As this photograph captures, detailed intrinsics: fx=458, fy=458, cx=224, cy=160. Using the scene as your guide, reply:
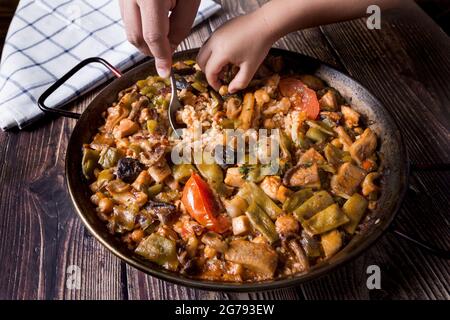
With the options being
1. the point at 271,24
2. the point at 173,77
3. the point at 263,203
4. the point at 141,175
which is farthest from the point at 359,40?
the point at 141,175

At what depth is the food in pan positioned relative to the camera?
1314 millimetres

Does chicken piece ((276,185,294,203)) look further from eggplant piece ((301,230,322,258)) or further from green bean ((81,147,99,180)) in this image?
green bean ((81,147,99,180))

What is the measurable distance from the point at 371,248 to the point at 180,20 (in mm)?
990

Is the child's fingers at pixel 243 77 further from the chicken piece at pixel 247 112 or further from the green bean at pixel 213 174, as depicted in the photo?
the green bean at pixel 213 174

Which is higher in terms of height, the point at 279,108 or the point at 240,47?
the point at 240,47

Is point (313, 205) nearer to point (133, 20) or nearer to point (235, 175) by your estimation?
point (235, 175)

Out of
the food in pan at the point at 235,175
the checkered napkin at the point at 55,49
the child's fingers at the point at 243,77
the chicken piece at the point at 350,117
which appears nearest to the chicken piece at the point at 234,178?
the food in pan at the point at 235,175

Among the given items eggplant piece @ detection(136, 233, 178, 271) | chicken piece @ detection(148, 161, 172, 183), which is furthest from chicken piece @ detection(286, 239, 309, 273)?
chicken piece @ detection(148, 161, 172, 183)

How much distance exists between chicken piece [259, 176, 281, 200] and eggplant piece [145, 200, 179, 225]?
0.93 feet

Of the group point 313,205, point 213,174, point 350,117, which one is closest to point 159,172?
point 213,174

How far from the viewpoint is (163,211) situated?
140 centimetres

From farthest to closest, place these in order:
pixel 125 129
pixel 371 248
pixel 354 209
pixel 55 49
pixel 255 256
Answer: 1. pixel 55 49
2. pixel 125 129
3. pixel 371 248
4. pixel 354 209
5. pixel 255 256

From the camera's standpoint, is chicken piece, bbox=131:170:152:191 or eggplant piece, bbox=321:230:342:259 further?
chicken piece, bbox=131:170:152:191

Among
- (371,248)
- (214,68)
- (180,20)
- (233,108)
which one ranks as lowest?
(371,248)
